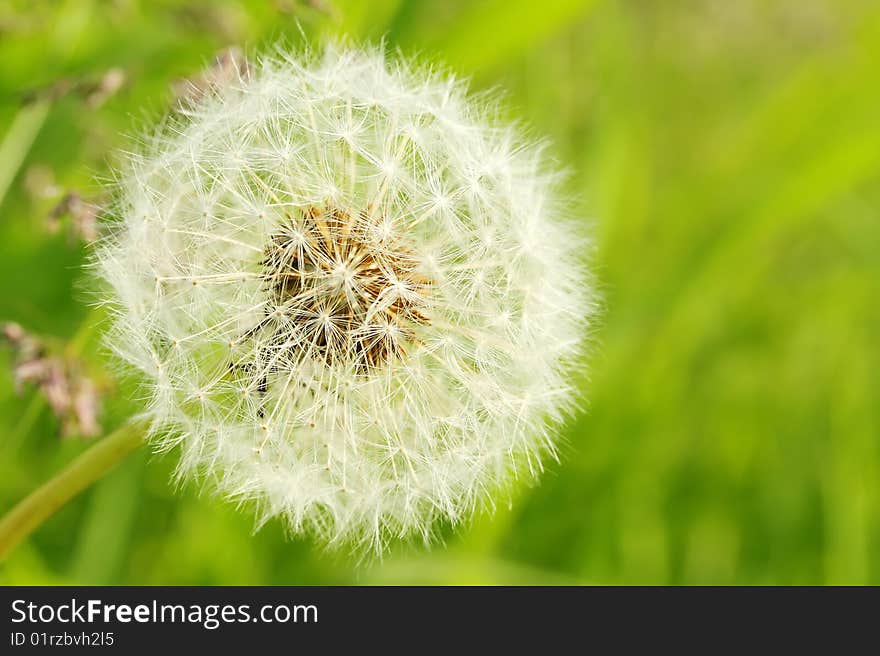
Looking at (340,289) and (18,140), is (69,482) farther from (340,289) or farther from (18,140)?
(18,140)

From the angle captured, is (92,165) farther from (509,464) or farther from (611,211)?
(611,211)

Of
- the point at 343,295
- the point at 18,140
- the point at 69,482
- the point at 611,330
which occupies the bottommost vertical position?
the point at 69,482

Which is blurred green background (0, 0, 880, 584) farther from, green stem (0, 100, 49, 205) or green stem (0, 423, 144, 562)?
green stem (0, 423, 144, 562)

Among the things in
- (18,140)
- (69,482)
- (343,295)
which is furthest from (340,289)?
(18,140)

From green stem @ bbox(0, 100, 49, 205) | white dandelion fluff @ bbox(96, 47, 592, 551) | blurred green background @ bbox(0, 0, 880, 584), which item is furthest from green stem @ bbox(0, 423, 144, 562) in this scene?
green stem @ bbox(0, 100, 49, 205)

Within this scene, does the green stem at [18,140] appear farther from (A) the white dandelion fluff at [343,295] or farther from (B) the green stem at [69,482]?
(B) the green stem at [69,482]
